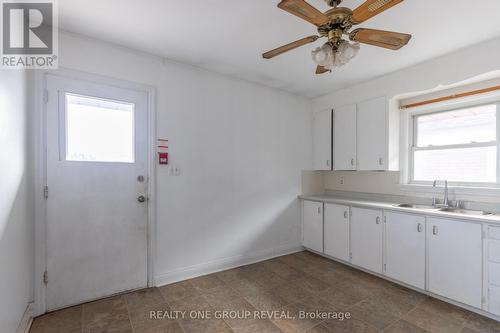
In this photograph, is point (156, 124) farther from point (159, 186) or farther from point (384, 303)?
point (384, 303)

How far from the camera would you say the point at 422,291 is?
2.53m

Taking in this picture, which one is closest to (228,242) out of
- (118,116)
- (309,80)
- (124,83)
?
(118,116)

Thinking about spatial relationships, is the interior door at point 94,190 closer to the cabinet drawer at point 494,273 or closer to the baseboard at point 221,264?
the baseboard at point 221,264

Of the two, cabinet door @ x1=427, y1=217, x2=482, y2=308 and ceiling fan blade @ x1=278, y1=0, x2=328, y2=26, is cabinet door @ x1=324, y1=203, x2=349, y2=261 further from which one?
ceiling fan blade @ x1=278, y1=0, x2=328, y2=26

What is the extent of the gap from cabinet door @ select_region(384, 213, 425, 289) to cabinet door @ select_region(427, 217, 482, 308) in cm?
8

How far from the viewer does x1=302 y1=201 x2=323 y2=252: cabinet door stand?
11.7 feet

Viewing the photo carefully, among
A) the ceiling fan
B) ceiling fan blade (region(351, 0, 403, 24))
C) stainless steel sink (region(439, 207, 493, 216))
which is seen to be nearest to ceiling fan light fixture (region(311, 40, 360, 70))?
the ceiling fan

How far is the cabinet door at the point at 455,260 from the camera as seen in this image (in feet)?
7.14

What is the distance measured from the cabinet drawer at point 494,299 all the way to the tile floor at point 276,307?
0.34 ft

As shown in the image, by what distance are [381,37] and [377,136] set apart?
6.16 ft

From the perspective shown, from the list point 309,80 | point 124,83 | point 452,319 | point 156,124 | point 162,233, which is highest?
point 309,80

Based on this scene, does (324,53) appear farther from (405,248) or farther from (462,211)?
(462,211)

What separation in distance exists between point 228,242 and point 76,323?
165cm

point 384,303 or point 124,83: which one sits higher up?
point 124,83
